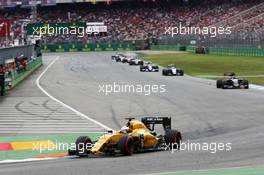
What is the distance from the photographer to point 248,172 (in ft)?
33.8

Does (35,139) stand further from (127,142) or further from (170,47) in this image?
(170,47)

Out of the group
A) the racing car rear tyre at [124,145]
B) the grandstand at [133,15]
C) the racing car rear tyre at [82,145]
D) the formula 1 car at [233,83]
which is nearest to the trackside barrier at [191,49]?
the grandstand at [133,15]

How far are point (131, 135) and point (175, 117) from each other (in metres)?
7.18

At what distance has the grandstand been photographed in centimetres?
9506

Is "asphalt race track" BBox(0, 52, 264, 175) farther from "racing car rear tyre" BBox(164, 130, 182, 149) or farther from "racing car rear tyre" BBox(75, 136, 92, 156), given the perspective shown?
"racing car rear tyre" BBox(164, 130, 182, 149)

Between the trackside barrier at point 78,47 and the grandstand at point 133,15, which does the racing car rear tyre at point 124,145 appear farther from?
the trackside barrier at point 78,47

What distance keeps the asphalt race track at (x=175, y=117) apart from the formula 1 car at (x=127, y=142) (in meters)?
0.28

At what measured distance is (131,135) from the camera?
13672mm

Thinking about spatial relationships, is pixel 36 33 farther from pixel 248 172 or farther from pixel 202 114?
pixel 248 172

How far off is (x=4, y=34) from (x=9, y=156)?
27206mm

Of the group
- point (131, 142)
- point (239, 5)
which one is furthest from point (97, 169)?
point (239, 5)

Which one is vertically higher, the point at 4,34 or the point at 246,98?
the point at 4,34

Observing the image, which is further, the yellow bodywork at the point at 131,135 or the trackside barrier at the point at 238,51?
the trackside barrier at the point at 238,51

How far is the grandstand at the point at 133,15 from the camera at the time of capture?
95.1 metres
